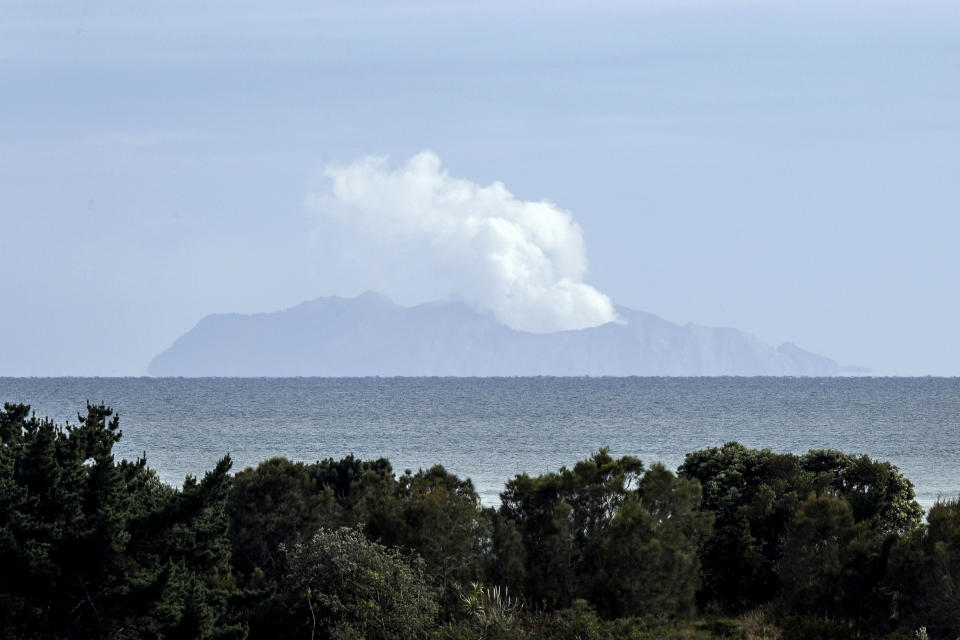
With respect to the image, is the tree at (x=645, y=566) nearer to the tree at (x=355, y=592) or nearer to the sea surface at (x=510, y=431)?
the tree at (x=355, y=592)

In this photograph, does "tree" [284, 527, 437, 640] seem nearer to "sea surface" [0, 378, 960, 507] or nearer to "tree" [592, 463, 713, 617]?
"tree" [592, 463, 713, 617]

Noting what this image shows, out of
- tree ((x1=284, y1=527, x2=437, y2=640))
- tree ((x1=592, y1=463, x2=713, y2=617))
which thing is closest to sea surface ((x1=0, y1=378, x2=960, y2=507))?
tree ((x1=592, y1=463, x2=713, y2=617))

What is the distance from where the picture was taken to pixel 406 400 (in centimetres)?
16738

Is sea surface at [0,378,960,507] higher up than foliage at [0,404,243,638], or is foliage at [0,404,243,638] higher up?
sea surface at [0,378,960,507]

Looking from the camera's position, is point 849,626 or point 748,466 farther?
point 748,466

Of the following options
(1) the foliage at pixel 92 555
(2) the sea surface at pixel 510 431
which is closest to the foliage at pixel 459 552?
A: (1) the foliage at pixel 92 555

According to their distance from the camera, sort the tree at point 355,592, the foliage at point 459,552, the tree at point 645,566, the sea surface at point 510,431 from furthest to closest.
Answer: the sea surface at point 510,431, the tree at point 645,566, the tree at point 355,592, the foliage at point 459,552

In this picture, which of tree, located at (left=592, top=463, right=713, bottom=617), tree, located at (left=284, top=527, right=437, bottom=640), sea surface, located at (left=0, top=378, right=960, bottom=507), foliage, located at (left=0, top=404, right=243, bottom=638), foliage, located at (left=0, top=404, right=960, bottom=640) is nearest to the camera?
foliage, located at (left=0, top=404, right=243, bottom=638)

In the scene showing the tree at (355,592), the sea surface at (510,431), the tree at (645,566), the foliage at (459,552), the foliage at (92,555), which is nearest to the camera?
the foliage at (92,555)

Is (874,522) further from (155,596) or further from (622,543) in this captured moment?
(155,596)

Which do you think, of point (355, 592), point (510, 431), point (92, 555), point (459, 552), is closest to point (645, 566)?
point (459, 552)

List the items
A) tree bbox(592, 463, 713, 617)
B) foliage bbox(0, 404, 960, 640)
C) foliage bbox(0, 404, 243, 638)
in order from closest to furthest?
foliage bbox(0, 404, 243, 638)
foliage bbox(0, 404, 960, 640)
tree bbox(592, 463, 713, 617)

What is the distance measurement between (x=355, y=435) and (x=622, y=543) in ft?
231

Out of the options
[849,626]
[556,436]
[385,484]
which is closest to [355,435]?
[556,436]
